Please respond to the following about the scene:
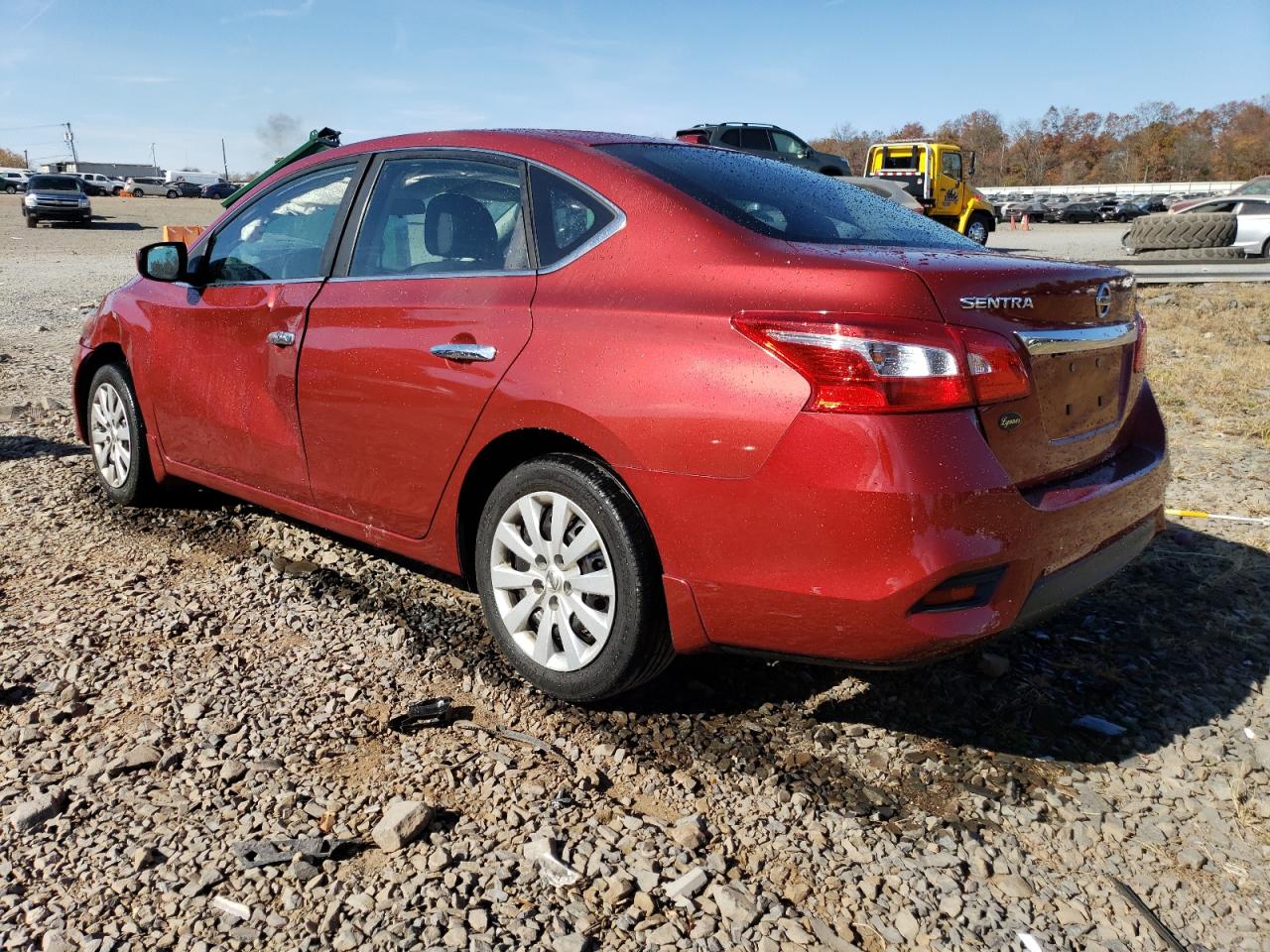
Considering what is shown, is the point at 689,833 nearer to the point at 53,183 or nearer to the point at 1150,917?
the point at 1150,917

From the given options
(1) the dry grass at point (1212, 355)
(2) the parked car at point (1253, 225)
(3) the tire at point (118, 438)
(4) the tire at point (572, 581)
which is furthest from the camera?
(2) the parked car at point (1253, 225)

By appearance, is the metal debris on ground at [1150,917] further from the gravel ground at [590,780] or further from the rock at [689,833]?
the rock at [689,833]

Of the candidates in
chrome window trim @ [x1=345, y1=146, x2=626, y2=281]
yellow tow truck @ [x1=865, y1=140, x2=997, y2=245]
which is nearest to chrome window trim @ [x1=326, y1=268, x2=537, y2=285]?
chrome window trim @ [x1=345, y1=146, x2=626, y2=281]

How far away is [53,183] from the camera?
3716 centimetres

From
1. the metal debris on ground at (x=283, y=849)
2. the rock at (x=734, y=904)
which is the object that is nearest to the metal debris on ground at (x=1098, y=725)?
the rock at (x=734, y=904)

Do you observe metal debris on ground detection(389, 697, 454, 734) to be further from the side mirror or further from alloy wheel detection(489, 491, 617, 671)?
the side mirror

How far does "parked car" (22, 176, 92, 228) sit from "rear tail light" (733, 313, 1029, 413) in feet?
133

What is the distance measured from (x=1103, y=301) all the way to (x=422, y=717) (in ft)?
7.35

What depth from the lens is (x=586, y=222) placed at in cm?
301

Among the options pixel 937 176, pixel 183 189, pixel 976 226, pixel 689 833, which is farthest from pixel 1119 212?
pixel 183 189

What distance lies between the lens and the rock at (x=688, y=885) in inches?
89.3

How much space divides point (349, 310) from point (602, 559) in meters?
1.31

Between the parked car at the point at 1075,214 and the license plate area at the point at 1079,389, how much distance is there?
55.3m

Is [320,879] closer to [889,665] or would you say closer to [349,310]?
[889,665]
